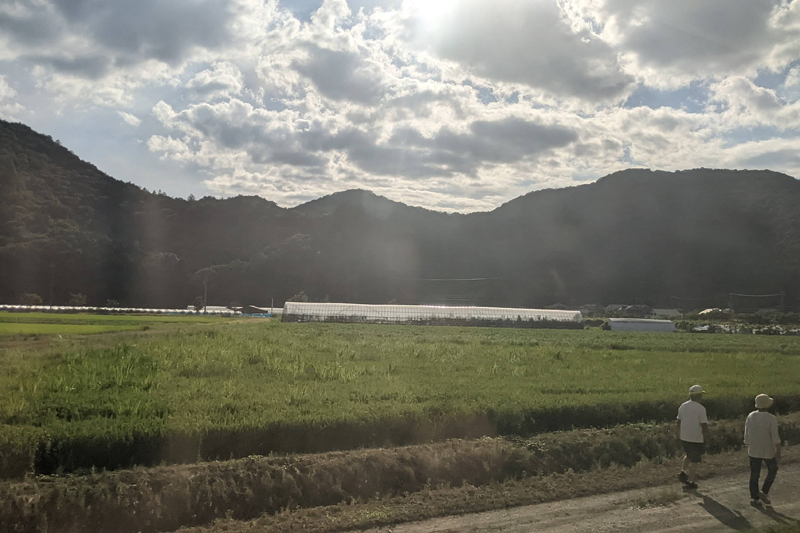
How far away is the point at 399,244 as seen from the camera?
122562mm

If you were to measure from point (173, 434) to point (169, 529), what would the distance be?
6.24ft

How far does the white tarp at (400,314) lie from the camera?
2405 inches

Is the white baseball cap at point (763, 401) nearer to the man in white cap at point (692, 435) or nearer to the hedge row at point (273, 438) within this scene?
the man in white cap at point (692, 435)

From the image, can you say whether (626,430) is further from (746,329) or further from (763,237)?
(763,237)

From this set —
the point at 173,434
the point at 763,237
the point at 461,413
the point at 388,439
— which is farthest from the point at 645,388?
the point at 763,237

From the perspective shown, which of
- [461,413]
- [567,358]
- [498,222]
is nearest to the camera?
[461,413]

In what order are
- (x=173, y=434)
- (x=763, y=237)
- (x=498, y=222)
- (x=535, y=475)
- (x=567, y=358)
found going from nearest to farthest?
(x=173, y=434), (x=535, y=475), (x=567, y=358), (x=763, y=237), (x=498, y=222)

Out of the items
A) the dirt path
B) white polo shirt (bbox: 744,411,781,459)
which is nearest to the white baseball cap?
white polo shirt (bbox: 744,411,781,459)

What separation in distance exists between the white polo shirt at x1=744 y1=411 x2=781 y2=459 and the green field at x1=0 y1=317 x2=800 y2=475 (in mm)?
4194

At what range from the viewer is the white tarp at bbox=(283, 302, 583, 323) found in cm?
6108

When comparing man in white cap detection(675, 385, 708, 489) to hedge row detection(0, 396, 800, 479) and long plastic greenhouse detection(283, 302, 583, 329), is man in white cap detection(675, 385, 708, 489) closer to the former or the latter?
hedge row detection(0, 396, 800, 479)

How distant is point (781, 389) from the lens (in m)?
16.8

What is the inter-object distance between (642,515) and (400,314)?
55.1 metres

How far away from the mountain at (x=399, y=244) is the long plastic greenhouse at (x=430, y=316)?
109ft
